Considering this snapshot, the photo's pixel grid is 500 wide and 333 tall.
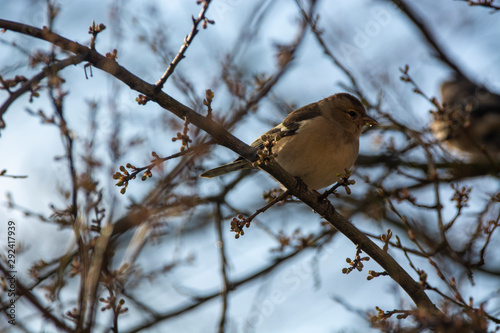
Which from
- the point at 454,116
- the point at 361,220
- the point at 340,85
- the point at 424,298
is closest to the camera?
the point at 424,298

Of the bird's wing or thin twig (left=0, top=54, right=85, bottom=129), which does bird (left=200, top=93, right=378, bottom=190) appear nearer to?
the bird's wing

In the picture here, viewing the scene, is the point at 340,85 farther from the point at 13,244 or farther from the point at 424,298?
the point at 13,244

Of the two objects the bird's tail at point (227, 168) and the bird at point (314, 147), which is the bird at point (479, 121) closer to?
the bird at point (314, 147)

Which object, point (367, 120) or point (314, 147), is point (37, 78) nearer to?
point (314, 147)

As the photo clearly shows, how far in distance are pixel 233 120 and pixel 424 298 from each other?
198cm

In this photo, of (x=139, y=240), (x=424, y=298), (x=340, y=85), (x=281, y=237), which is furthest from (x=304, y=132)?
(x=139, y=240)

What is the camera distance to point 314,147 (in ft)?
16.0

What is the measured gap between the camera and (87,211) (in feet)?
9.02

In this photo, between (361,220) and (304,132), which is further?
(361,220)

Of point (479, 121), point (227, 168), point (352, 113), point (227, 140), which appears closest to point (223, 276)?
point (227, 168)

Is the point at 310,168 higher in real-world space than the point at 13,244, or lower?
higher

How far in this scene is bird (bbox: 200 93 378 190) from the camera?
4.84 m

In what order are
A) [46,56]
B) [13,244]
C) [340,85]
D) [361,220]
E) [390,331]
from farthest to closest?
[361,220]
[340,85]
[13,244]
[46,56]
[390,331]

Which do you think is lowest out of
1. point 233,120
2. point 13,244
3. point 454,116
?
point 13,244
